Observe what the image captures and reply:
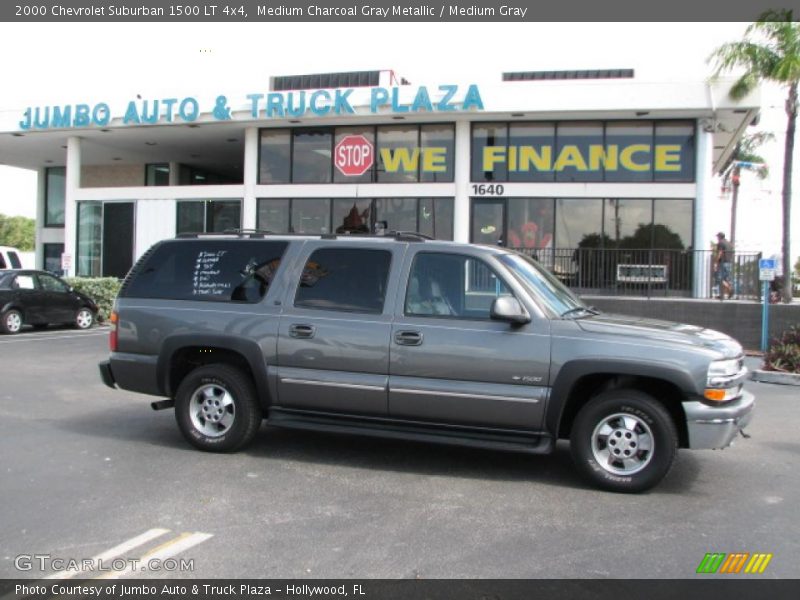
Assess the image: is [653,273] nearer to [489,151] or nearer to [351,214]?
[489,151]

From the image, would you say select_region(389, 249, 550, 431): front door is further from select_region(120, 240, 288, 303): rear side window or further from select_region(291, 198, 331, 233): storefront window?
select_region(291, 198, 331, 233): storefront window

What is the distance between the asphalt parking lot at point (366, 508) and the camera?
13.0 feet

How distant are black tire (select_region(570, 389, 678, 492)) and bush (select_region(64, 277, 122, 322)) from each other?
17366 millimetres

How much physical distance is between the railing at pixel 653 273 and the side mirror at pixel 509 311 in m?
11.5

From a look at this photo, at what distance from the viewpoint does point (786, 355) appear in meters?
11.9

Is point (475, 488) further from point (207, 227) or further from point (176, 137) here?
point (176, 137)

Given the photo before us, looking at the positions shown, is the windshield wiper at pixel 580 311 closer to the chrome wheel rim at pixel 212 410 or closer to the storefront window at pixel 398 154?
the chrome wheel rim at pixel 212 410

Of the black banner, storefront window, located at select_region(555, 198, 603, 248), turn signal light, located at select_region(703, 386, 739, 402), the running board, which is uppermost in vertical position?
storefront window, located at select_region(555, 198, 603, 248)

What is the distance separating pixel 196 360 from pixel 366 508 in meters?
2.45

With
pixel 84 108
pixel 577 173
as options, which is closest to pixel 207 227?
pixel 84 108

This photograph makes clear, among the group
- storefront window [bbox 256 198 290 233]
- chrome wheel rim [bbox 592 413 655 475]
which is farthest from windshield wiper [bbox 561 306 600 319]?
storefront window [bbox 256 198 290 233]

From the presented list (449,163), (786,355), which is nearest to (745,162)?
(449,163)

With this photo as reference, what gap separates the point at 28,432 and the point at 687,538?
6068mm

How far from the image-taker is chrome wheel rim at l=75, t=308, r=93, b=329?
18156mm
